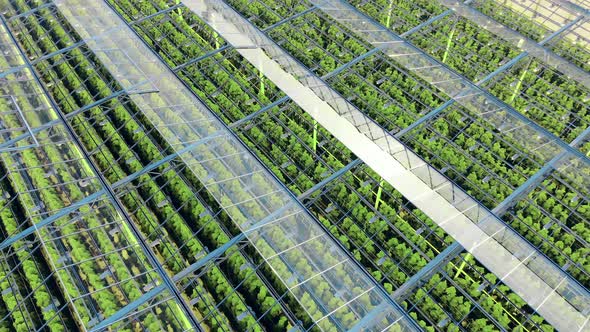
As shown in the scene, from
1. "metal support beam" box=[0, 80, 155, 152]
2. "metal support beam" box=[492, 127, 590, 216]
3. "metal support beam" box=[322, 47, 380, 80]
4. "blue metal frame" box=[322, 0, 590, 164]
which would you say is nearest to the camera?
"metal support beam" box=[492, 127, 590, 216]

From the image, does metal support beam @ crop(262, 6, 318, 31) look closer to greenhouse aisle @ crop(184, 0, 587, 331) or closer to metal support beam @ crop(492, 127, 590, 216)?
greenhouse aisle @ crop(184, 0, 587, 331)

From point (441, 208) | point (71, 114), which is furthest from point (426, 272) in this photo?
point (71, 114)

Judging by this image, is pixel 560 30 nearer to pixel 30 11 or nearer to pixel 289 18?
pixel 289 18

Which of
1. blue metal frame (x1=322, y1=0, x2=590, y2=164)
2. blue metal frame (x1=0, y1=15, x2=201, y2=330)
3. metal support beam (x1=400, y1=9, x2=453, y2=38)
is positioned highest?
metal support beam (x1=400, y1=9, x2=453, y2=38)

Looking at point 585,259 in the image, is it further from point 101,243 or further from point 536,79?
point 101,243

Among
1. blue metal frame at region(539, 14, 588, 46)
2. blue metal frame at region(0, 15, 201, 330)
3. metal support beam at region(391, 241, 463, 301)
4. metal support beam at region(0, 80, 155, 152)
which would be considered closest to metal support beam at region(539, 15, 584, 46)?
blue metal frame at region(539, 14, 588, 46)

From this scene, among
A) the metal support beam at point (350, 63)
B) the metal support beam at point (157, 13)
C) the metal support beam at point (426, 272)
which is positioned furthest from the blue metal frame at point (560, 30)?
the metal support beam at point (157, 13)

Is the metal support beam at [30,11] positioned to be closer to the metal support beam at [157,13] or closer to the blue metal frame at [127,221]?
the metal support beam at [157,13]

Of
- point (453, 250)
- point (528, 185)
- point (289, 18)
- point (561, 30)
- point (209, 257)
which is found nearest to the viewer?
point (209, 257)

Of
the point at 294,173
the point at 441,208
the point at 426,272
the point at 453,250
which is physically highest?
the point at 441,208
